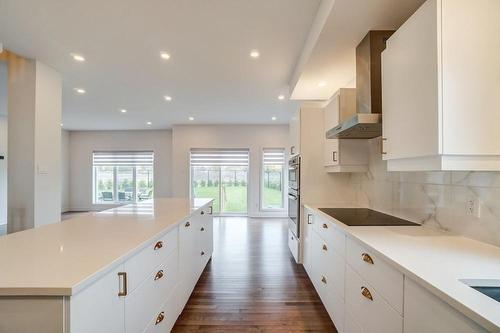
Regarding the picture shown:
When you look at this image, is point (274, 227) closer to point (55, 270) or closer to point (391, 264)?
point (391, 264)

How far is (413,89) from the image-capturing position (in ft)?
4.50

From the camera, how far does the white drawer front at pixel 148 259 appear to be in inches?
47.2

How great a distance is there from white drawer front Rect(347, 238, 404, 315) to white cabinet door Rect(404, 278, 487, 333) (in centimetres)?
6

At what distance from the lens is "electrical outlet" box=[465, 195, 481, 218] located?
53.8 inches

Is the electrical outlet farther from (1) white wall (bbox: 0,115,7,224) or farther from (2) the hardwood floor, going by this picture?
(1) white wall (bbox: 0,115,7,224)

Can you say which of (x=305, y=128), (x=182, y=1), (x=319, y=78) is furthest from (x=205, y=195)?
(x=182, y=1)

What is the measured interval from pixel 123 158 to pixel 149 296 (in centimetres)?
751

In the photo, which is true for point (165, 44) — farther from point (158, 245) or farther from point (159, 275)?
point (159, 275)

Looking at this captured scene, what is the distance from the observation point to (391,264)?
1102 millimetres

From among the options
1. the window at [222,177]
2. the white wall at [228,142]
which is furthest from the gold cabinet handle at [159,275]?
the window at [222,177]

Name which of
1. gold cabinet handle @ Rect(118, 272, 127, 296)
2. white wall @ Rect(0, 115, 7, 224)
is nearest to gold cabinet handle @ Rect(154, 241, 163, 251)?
gold cabinet handle @ Rect(118, 272, 127, 296)

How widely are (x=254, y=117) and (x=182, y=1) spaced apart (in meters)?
4.23

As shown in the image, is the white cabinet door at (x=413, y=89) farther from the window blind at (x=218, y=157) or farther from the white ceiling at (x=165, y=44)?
the window blind at (x=218, y=157)

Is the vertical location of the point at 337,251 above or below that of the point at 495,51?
below
